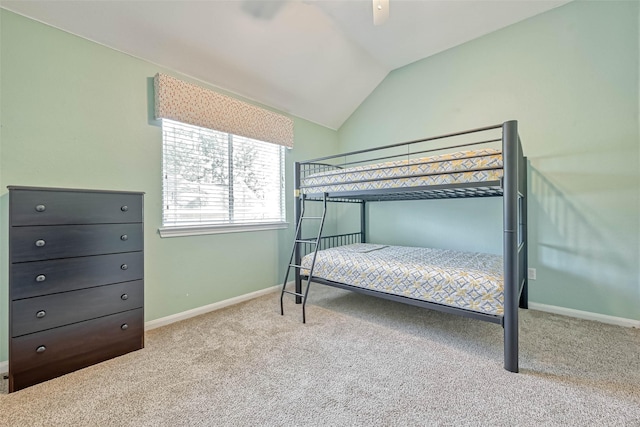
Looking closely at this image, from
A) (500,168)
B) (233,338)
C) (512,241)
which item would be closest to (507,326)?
(512,241)

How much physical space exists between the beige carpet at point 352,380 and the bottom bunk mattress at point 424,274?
369mm

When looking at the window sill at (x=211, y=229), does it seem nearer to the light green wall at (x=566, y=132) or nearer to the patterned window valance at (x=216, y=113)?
the patterned window valance at (x=216, y=113)

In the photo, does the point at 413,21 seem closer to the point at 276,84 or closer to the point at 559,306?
the point at 276,84

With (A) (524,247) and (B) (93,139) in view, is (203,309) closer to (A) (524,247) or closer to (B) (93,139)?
(B) (93,139)

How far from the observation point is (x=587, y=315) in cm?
245

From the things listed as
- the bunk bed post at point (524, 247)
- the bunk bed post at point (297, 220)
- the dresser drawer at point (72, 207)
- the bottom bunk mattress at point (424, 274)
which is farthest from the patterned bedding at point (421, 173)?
the dresser drawer at point (72, 207)

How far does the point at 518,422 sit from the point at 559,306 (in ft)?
6.16

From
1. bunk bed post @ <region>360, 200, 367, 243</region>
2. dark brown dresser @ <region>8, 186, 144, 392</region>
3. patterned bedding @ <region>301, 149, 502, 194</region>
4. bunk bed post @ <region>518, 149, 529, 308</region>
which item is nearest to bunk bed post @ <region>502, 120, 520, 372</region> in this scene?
patterned bedding @ <region>301, 149, 502, 194</region>

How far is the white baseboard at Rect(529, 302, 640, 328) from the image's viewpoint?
2289mm

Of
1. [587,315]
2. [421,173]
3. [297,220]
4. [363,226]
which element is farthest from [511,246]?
[363,226]

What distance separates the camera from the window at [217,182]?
8.26 feet

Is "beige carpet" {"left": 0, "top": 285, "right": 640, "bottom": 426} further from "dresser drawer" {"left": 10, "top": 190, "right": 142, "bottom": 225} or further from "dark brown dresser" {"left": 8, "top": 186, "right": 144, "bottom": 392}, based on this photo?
"dresser drawer" {"left": 10, "top": 190, "right": 142, "bottom": 225}

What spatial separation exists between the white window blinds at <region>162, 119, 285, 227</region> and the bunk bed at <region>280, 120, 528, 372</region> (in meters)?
0.49

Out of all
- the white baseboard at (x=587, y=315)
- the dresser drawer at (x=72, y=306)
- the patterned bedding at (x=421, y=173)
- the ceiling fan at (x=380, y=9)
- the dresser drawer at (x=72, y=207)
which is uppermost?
the ceiling fan at (x=380, y=9)
